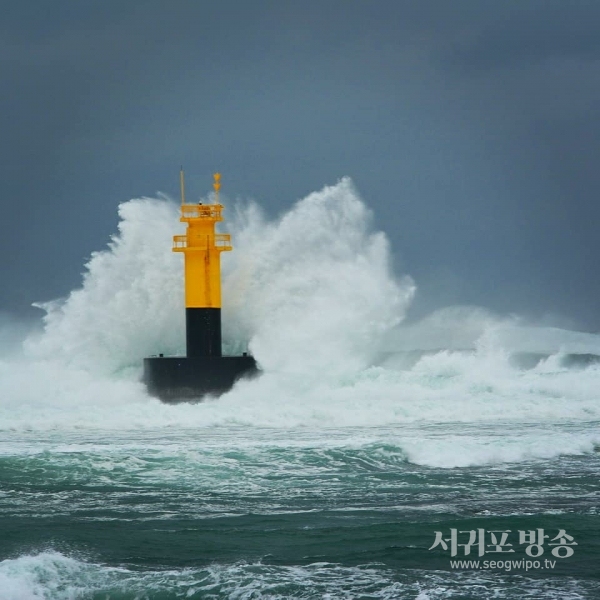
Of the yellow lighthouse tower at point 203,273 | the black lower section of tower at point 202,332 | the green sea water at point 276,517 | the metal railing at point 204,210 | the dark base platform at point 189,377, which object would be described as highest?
the metal railing at point 204,210

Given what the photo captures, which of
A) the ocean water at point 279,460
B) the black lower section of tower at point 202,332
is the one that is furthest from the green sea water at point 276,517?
the black lower section of tower at point 202,332

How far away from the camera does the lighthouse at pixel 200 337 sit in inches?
786

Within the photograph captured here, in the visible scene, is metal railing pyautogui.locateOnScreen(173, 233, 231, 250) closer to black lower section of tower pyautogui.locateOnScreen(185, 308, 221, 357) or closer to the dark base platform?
black lower section of tower pyautogui.locateOnScreen(185, 308, 221, 357)

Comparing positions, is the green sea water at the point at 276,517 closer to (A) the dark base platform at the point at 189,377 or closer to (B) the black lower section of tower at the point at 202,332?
(A) the dark base platform at the point at 189,377

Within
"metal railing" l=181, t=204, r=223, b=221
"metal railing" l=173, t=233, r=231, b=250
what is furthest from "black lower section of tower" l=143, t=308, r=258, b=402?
"metal railing" l=181, t=204, r=223, b=221

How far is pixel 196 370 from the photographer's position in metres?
20.0

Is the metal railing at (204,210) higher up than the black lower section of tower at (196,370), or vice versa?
the metal railing at (204,210)

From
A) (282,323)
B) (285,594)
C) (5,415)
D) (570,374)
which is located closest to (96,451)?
(5,415)

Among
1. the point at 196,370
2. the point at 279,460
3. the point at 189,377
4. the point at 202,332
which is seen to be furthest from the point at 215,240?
the point at 279,460

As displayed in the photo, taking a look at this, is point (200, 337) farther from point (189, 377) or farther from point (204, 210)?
point (204, 210)

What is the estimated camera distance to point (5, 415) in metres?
18.2

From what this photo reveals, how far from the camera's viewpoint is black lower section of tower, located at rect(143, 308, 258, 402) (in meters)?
20.0

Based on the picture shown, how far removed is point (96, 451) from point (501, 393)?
9689 mm

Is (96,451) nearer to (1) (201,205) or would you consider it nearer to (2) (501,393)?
(1) (201,205)
